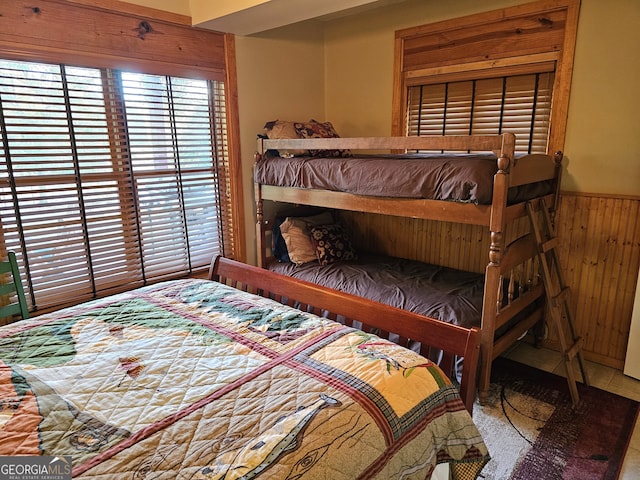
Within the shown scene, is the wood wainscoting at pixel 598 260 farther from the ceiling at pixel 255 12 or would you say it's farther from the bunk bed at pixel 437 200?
the ceiling at pixel 255 12

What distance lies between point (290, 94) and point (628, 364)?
309 cm

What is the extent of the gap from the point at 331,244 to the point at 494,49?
1786 mm

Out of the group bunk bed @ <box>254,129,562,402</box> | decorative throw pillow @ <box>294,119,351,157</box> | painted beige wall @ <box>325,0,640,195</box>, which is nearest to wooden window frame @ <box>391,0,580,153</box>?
painted beige wall @ <box>325,0,640,195</box>

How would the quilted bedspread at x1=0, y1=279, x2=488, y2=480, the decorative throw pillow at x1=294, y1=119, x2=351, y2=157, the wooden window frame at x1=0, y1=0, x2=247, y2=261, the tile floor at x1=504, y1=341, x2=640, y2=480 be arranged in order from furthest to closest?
1. the decorative throw pillow at x1=294, y1=119, x2=351, y2=157
2. the wooden window frame at x1=0, y1=0, x2=247, y2=261
3. the tile floor at x1=504, y1=341, x2=640, y2=480
4. the quilted bedspread at x1=0, y1=279, x2=488, y2=480

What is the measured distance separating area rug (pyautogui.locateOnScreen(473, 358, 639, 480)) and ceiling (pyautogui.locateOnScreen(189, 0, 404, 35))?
235 centimetres

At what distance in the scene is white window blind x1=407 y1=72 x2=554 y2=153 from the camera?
2850 millimetres

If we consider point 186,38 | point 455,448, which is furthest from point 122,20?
point 455,448

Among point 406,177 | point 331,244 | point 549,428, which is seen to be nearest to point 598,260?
point 549,428

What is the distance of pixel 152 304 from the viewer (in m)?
1.89

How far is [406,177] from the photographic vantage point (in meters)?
2.34

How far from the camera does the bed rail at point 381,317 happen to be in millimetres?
1533

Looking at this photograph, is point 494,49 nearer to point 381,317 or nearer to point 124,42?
point 381,317

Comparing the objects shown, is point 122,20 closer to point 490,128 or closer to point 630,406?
point 490,128

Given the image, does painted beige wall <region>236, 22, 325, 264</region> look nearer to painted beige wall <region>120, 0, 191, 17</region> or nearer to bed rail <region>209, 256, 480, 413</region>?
painted beige wall <region>120, 0, 191, 17</region>
